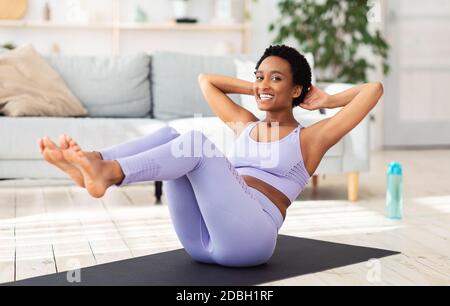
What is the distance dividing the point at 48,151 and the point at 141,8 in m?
5.05

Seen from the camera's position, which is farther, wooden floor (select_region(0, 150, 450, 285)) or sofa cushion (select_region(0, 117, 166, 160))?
sofa cushion (select_region(0, 117, 166, 160))

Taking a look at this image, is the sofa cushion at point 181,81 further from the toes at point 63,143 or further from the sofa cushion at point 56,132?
the toes at point 63,143

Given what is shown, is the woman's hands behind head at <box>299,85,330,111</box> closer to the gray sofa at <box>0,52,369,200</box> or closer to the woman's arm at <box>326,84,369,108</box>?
the woman's arm at <box>326,84,369,108</box>

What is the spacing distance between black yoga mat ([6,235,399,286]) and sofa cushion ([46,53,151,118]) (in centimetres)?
200

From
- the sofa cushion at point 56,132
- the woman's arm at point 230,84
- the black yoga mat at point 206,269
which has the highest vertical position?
the woman's arm at point 230,84

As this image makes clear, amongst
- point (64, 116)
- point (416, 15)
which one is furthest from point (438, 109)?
point (64, 116)

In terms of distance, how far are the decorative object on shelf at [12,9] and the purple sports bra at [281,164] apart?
4.63 meters

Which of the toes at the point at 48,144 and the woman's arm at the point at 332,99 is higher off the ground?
the woman's arm at the point at 332,99

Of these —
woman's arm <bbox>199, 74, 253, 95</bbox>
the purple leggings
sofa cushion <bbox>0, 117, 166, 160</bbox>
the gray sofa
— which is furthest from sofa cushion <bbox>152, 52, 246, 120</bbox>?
the purple leggings

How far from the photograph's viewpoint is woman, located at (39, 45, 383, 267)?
2178 millimetres

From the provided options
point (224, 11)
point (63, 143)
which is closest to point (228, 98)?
point (63, 143)

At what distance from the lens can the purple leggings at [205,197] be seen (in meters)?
2.05

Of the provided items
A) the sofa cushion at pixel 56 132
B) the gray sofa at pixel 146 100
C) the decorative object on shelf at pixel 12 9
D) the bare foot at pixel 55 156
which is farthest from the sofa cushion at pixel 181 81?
the bare foot at pixel 55 156

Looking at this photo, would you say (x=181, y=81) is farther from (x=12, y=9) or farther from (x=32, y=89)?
(x=12, y=9)
